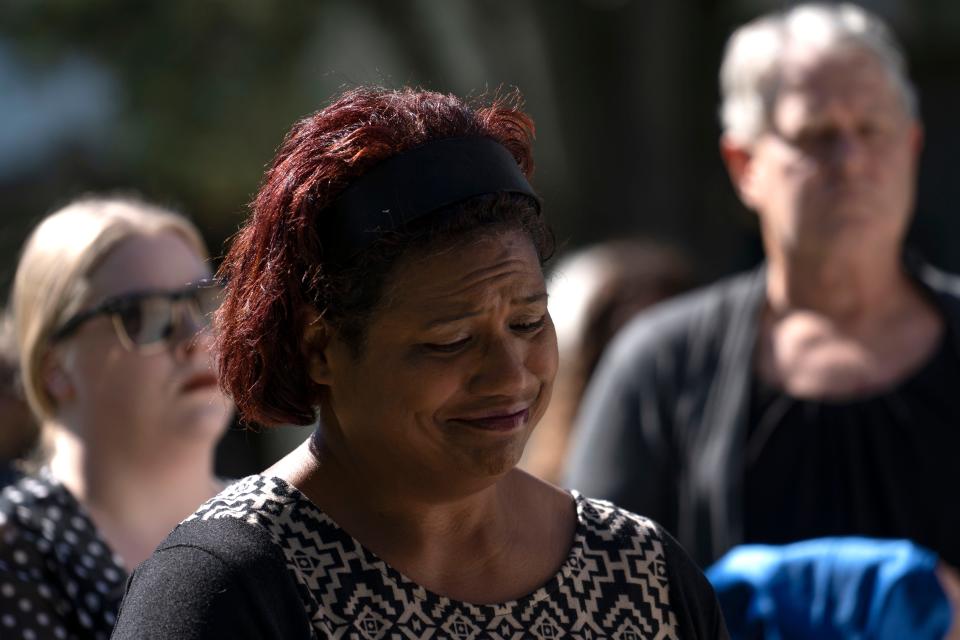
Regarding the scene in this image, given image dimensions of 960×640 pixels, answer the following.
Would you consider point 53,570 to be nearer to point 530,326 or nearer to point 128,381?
point 128,381

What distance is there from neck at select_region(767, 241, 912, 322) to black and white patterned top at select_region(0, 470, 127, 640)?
1.81 metres

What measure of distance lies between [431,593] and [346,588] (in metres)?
0.13

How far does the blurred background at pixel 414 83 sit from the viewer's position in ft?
25.9

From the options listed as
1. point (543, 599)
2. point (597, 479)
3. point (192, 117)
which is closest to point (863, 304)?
point (597, 479)

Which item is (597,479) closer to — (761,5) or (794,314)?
(794,314)

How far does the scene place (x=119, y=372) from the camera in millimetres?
2904

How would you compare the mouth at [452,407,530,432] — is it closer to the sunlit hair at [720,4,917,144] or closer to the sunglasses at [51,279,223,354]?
the sunglasses at [51,279,223,354]

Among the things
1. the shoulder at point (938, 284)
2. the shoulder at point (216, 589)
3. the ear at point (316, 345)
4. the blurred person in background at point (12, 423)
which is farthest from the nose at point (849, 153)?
the blurred person in background at point (12, 423)

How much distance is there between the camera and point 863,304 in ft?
11.6

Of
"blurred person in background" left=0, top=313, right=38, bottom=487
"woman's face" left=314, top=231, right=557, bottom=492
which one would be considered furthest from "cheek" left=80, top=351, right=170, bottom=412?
"blurred person in background" left=0, top=313, right=38, bottom=487

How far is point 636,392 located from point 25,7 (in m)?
5.55

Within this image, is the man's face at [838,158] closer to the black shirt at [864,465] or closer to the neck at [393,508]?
the black shirt at [864,465]

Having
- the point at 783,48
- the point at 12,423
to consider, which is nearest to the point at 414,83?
the point at 12,423

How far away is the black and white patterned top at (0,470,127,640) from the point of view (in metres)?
2.44
